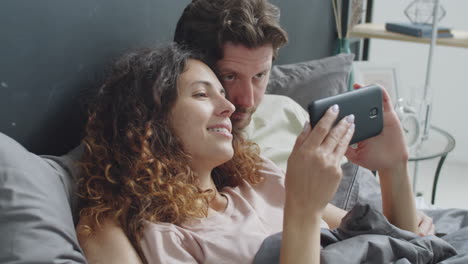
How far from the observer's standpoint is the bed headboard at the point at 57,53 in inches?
38.8

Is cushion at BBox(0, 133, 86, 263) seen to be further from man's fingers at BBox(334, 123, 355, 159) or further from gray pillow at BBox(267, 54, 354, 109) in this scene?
gray pillow at BBox(267, 54, 354, 109)

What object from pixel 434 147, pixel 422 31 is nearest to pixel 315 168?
pixel 434 147

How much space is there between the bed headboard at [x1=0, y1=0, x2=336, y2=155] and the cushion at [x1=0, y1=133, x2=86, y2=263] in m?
0.19

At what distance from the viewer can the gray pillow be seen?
1778 mm

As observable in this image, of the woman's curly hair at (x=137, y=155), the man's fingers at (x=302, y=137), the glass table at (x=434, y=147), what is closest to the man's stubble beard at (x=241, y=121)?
the woman's curly hair at (x=137, y=155)

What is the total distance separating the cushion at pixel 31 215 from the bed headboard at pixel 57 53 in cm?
19

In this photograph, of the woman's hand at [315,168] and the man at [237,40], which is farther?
the man at [237,40]

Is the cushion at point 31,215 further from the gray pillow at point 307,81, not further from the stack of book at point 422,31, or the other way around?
the stack of book at point 422,31

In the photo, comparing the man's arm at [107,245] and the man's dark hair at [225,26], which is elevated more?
the man's dark hair at [225,26]

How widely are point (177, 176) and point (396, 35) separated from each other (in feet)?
5.87

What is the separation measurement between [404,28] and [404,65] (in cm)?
91

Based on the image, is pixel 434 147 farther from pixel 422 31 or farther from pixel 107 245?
pixel 107 245

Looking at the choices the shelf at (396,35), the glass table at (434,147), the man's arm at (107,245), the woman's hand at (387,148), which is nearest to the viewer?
the man's arm at (107,245)

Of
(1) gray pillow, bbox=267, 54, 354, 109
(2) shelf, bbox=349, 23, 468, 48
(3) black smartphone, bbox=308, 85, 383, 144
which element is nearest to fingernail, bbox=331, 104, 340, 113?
(3) black smartphone, bbox=308, 85, 383, 144
